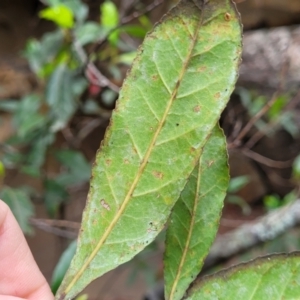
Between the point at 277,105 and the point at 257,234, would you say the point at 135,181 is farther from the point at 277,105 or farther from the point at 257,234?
the point at 277,105

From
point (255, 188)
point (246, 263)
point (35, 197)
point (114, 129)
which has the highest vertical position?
point (114, 129)

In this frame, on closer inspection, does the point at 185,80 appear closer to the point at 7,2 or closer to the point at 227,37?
the point at 227,37

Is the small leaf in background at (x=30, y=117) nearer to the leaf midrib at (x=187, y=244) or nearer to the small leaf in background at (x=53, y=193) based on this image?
the small leaf in background at (x=53, y=193)

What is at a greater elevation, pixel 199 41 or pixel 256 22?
pixel 199 41

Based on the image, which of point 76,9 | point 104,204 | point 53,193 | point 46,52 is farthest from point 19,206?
point 104,204

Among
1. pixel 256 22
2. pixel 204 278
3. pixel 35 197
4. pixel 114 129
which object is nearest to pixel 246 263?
pixel 204 278

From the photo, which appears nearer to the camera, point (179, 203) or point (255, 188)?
point (179, 203)
